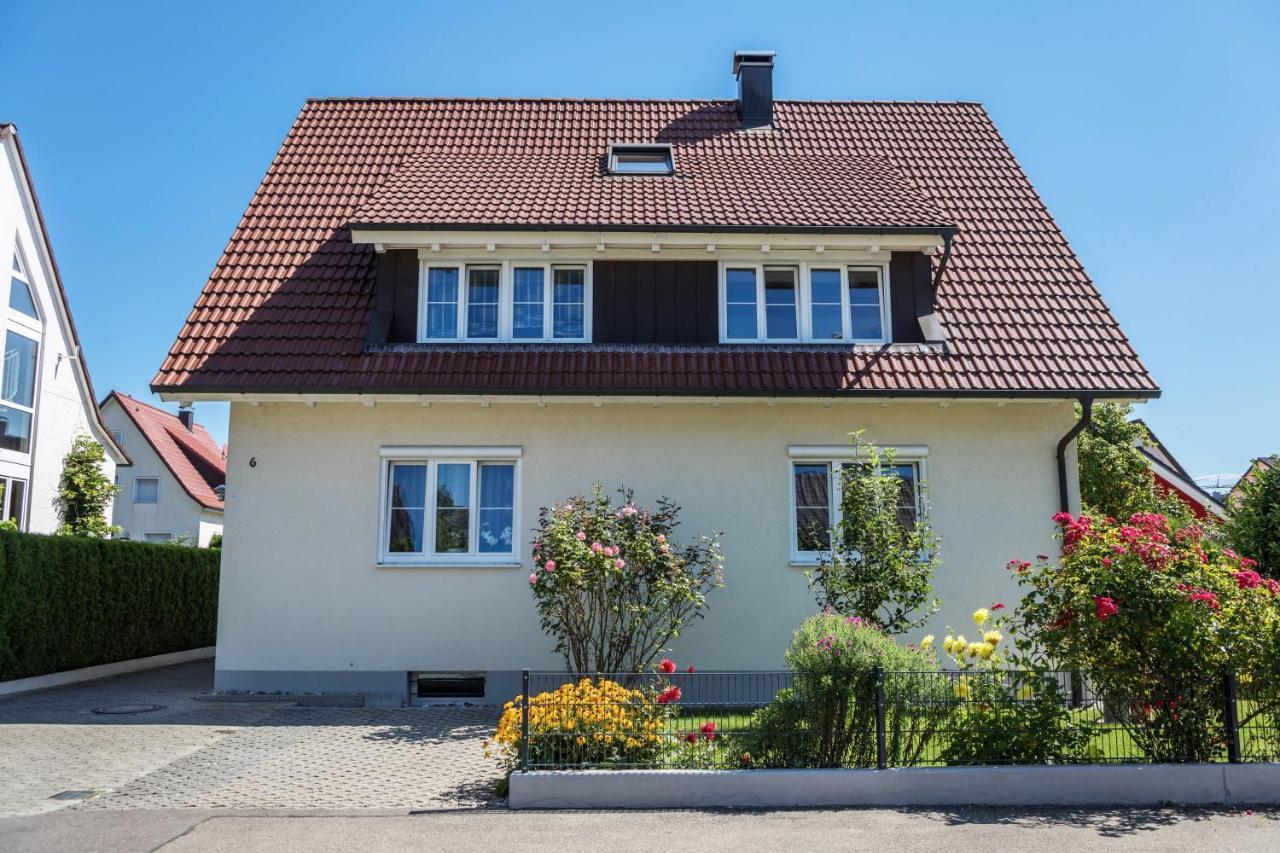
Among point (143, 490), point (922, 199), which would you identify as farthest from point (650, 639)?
point (143, 490)

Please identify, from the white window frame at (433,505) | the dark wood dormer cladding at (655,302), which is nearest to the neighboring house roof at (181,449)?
the white window frame at (433,505)

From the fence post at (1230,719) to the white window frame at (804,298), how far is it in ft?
21.6

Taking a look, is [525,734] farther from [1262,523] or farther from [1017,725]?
[1262,523]

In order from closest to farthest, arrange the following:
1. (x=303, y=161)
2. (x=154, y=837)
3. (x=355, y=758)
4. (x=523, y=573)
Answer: (x=154, y=837) < (x=355, y=758) < (x=523, y=573) < (x=303, y=161)

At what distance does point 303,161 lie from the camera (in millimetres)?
16062

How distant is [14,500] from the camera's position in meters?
21.7

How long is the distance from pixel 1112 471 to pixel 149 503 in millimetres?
31413

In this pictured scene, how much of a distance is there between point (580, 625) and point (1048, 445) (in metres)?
6.65

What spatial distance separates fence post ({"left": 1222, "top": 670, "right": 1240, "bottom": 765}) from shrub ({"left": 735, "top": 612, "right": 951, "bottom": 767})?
7.21 feet

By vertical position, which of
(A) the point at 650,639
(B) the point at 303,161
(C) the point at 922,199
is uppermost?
(B) the point at 303,161

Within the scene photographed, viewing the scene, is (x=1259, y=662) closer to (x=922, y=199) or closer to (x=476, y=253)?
(x=922, y=199)

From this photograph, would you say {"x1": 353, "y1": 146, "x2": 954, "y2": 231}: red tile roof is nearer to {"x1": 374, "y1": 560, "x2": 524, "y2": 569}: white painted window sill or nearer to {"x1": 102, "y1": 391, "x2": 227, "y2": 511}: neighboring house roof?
{"x1": 374, "y1": 560, "x2": 524, "y2": 569}: white painted window sill

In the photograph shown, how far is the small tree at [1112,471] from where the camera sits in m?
20.4

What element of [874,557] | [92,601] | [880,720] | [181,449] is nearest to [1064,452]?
[874,557]
